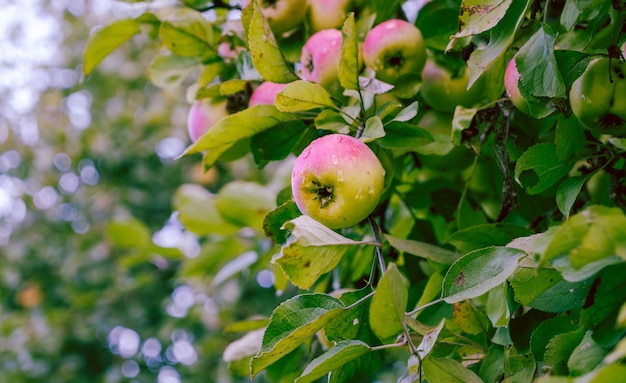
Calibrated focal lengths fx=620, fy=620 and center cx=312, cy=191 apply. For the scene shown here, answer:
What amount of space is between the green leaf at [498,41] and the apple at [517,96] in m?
0.03

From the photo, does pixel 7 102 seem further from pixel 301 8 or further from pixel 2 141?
pixel 301 8

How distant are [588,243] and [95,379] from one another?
11.7 ft

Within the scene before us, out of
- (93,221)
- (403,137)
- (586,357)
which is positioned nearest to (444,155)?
(403,137)

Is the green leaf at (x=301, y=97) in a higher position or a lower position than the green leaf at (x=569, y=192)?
higher

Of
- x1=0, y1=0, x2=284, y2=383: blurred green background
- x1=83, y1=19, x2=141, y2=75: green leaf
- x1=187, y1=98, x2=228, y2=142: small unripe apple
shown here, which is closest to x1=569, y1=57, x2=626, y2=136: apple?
x1=187, y1=98, x2=228, y2=142: small unripe apple

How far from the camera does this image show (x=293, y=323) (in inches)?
22.0

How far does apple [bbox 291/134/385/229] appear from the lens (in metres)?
0.58

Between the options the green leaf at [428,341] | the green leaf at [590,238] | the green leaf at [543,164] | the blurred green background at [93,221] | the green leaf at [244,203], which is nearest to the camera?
the green leaf at [590,238]

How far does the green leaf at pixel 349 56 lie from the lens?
0.60 m

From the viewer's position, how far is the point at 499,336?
604mm

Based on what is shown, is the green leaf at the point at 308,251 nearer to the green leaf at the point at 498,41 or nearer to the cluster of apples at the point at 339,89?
the cluster of apples at the point at 339,89

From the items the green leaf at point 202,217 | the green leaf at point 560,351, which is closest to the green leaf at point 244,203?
the green leaf at point 202,217

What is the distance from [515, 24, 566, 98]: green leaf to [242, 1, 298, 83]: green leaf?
258 mm

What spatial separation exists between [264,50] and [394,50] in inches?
6.1
